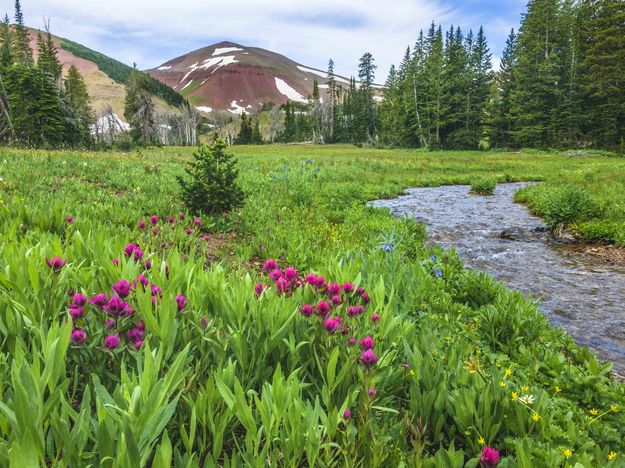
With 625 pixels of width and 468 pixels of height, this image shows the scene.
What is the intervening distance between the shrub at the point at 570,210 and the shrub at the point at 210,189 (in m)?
7.38

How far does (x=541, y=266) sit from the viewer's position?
673 cm

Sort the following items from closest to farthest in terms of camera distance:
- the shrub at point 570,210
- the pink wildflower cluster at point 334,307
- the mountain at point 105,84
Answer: the pink wildflower cluster at point 334,307
the shrub at point 570,210
the mountain at point 105,84

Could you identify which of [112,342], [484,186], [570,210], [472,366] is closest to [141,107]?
[484,186]

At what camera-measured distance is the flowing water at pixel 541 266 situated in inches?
174

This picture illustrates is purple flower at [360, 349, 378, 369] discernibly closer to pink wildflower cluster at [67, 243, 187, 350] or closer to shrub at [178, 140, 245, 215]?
pink wildflower cluster at [67, 243, 187, 350]

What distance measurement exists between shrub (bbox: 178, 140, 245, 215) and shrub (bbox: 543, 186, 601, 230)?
7379 millimetres

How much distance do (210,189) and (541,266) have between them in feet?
20.4

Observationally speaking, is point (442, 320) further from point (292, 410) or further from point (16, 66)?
point (16, 66)

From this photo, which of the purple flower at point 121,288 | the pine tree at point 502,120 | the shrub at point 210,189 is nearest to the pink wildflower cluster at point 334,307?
the purple flower at point 121,288

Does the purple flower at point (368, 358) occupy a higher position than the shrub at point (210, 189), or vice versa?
the shrub at point (210, 189)

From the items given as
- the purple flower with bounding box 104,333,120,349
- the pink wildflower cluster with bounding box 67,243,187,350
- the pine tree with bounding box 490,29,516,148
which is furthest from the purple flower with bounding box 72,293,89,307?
the pine tree with bounding box 490,29,516,148

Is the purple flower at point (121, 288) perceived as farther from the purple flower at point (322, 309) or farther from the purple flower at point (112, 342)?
the purple flower at point (322, 309)

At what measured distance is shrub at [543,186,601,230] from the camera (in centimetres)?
923

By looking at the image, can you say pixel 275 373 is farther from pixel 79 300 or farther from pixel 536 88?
pixel 536 88
